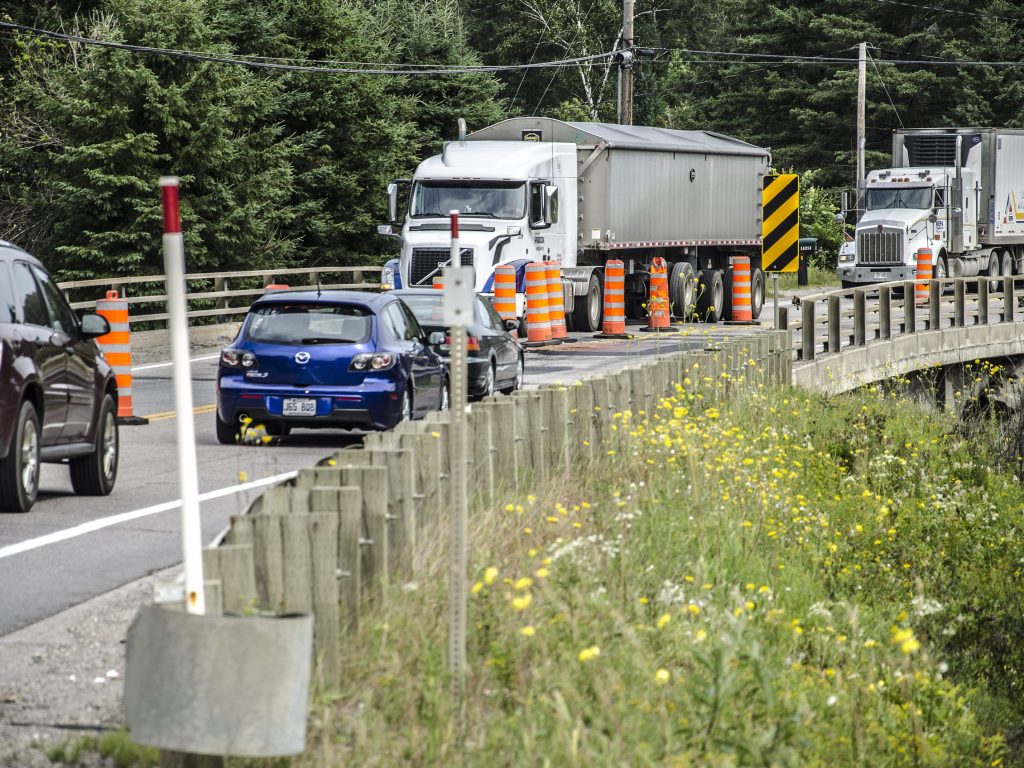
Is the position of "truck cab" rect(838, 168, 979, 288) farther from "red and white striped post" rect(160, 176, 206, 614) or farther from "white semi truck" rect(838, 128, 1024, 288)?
"red and white striped post" rect(160, 176, 206, 614)

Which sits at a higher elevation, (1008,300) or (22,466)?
(22,466)

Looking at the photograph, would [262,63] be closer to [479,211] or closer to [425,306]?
[479,211]

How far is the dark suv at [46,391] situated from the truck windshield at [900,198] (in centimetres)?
3464

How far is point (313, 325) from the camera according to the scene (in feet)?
50.5

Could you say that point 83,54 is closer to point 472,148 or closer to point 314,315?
point 472,148

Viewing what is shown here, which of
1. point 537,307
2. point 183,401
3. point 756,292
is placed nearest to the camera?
point 183,401

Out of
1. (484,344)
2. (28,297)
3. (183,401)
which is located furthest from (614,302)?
(183,401)

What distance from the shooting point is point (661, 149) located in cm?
3384

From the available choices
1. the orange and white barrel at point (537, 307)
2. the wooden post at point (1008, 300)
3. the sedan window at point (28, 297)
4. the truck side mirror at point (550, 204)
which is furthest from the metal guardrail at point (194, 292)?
the sedan window at point (28, 297)

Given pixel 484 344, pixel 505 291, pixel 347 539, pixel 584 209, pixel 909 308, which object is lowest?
pixel 909 308

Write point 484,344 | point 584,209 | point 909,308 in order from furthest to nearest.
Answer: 1. point 584,209
2. point 909,308
3. point 484,344

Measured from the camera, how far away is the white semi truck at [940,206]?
144ft

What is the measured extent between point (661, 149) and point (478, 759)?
95.3 ft

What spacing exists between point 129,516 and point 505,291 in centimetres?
1564
